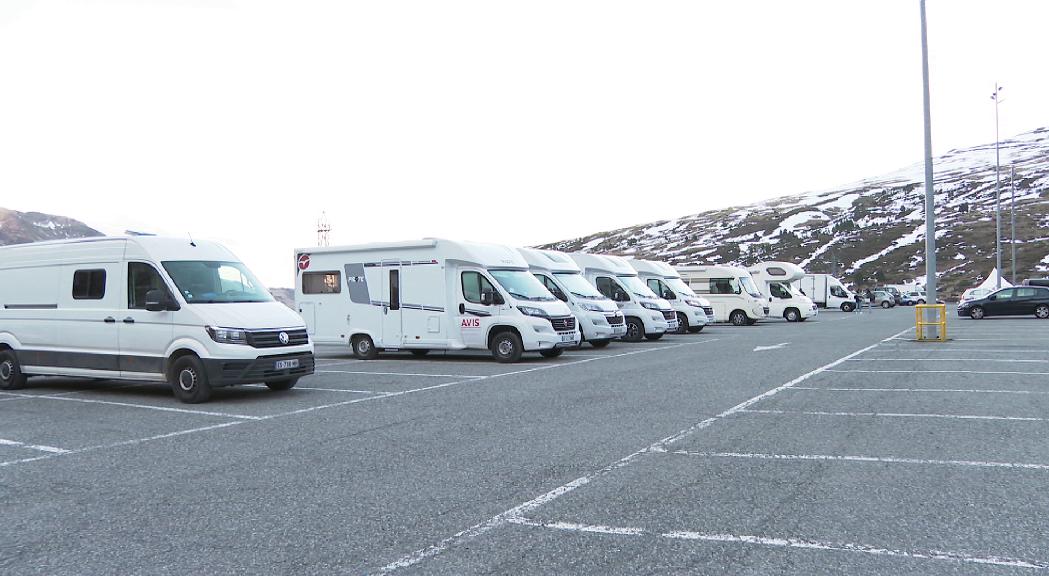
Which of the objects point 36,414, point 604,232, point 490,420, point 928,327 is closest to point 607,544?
point 490,420

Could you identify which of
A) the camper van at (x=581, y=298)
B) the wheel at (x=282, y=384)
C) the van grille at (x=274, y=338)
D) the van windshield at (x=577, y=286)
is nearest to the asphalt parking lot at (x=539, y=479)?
the wheel at (x=282, y=384)

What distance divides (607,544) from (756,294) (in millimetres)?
31038

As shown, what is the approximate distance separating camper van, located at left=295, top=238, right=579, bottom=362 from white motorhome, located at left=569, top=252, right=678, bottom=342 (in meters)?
5.72

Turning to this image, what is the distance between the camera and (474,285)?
1756cm

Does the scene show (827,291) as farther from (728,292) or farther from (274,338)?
(274,338)

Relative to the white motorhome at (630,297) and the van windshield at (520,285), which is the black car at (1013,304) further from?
the van windshield at (520,285)

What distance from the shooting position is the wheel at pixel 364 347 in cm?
1867

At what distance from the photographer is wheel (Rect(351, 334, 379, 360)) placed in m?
18.7

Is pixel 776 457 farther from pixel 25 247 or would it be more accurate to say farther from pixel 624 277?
pixel 624 277

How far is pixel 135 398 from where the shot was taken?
11836 millimetres

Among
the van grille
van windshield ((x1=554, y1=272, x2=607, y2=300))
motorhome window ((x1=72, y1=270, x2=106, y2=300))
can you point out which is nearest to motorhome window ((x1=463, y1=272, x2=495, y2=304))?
van windshield ((x1=554, y1=272, x2=607, y2=300))

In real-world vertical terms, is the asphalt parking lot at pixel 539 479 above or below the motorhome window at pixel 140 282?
below

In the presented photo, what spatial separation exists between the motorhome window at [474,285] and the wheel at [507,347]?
934mm

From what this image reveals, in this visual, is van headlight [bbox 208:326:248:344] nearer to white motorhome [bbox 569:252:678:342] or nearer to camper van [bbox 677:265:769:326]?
white motorhome [bbox 569:252:678:342]
